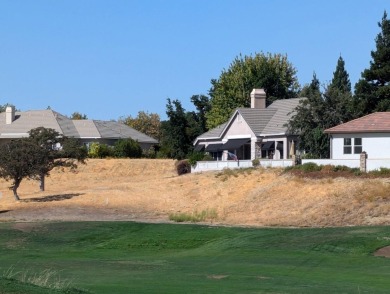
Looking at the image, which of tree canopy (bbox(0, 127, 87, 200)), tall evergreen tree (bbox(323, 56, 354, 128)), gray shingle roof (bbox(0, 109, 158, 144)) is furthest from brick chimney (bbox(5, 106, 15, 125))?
tall evergreen tree (bbox(323, 56, 354, 128))

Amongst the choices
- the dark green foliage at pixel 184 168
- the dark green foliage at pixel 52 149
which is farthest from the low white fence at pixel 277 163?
the dark green foliage at pixel 52 149

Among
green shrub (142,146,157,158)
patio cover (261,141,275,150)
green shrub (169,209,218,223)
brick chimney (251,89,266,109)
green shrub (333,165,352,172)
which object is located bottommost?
green shrub (169,209,218,223)

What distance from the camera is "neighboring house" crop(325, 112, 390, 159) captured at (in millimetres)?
63906

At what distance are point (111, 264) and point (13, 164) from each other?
32.8 meters

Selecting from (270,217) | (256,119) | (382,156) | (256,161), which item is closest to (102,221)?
(270,217)

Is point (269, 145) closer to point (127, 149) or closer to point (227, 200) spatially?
point (227, 200)

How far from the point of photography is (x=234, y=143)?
8262cm

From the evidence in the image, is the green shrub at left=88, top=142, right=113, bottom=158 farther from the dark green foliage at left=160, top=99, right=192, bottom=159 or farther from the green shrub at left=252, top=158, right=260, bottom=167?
the green shrub at left=252, top=158, right=260, bottom=167

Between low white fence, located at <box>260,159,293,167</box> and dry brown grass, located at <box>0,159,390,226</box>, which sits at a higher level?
low white fence, located at <box>260,159,293,167</box>

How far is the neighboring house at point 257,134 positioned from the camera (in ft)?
255

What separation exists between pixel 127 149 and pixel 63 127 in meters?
11.1

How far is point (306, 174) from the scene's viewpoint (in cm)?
6247

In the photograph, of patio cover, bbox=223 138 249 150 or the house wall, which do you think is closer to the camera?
the house wall

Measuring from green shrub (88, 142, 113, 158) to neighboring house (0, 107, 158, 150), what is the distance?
573 cm
